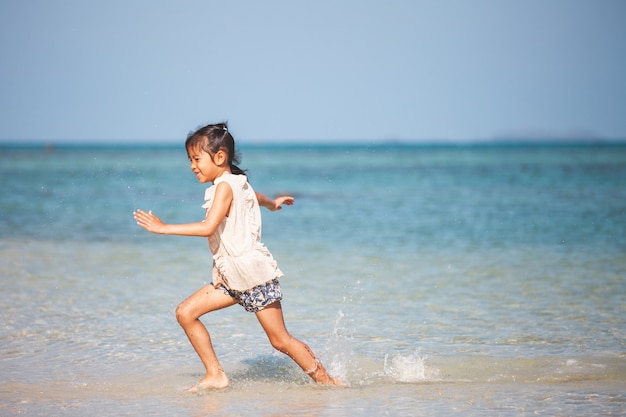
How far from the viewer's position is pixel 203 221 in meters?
4.32

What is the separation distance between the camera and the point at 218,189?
440 centimetres

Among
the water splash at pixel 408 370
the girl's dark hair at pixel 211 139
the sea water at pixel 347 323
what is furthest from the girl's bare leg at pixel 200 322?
the water splash at pixel 408 370

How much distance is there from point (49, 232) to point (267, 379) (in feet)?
30.3

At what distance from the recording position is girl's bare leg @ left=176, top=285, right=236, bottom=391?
4.53 m

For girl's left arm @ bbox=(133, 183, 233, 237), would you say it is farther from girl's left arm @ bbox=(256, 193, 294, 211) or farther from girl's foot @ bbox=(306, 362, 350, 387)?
girl's foot @ bbox=(306, 362, 350, 387)

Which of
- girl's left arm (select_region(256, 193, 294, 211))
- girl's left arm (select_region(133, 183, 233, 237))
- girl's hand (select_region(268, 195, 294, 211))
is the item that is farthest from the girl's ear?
girl's hand (select_region(268, 195, 294, 211))

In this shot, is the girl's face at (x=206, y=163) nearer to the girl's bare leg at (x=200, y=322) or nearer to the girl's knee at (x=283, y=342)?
the girl's bare leg at (x=200, y=322)

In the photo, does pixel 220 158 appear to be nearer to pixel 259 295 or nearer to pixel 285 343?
pixel 259 295

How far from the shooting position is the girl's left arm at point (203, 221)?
13.6 feet

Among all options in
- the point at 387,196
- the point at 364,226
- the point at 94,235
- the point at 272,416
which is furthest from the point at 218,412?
the point at 387,196

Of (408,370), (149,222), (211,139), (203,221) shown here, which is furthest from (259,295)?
(408,370)

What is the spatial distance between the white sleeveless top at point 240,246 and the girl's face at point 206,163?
52 millimetres

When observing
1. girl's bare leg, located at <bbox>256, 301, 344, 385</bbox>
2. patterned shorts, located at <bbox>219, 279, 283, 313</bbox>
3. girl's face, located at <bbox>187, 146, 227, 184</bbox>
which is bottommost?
girl's bare leg, located at <bbox>256, 301, 344, 385</bbox>

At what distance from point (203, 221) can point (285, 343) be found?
0.80 m
